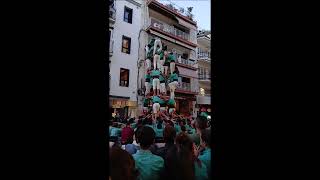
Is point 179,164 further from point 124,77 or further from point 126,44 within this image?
point 126,44

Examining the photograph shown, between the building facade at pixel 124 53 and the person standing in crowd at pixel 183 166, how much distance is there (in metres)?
11.4

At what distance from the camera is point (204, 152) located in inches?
83.6

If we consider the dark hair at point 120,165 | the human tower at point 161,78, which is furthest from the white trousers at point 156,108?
the dark hair at point 120,165

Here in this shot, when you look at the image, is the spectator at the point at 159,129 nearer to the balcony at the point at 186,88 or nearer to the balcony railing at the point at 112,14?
the balcony railing at the point at 112,14

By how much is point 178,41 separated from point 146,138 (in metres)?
16.1

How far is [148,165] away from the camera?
6.12 ft

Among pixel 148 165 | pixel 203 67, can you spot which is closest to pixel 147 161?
pixel 148 165

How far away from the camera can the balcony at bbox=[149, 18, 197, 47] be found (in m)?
16.0

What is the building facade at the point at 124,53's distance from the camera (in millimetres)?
13789

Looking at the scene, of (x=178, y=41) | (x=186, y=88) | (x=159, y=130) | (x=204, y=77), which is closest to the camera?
(x=159, y=130)

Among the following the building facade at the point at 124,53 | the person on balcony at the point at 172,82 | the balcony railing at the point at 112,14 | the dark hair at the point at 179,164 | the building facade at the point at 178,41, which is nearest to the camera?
the dark hair at the point at 179,164
